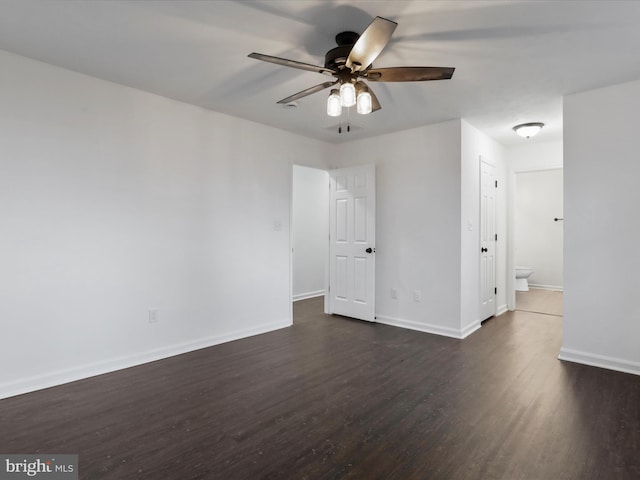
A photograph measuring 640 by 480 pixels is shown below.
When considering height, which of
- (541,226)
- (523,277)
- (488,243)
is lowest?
(523,277)

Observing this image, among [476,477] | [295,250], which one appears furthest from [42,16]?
[295,250]

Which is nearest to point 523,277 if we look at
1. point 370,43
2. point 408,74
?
point 408,74

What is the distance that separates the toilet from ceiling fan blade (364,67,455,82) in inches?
237

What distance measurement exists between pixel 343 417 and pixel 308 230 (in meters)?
4.42

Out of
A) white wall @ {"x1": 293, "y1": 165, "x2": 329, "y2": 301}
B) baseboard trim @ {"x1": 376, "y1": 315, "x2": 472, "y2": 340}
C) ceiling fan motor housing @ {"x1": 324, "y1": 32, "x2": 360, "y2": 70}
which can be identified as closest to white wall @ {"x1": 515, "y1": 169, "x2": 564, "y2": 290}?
white wall @ {"x1": 293, "y1": 165, "x2": 329, "y2": 301}

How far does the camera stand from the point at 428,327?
420cm

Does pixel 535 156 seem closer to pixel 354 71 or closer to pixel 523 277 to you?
pixel 523 277

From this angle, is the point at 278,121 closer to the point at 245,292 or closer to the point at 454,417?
the point at 245,292

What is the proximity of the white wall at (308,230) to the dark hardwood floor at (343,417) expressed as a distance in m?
2.82

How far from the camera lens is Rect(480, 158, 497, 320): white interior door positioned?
4.55 m

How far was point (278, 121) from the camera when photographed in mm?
4102

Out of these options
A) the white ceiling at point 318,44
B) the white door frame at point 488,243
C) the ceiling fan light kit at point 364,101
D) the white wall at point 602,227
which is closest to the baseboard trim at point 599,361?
the white wall at point 602,227

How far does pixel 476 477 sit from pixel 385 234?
3140mm

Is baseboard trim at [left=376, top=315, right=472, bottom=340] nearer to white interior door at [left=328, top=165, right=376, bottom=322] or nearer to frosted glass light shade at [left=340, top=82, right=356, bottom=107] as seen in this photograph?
white interior door at [left=328, top=165, right=376, bottom=322]
